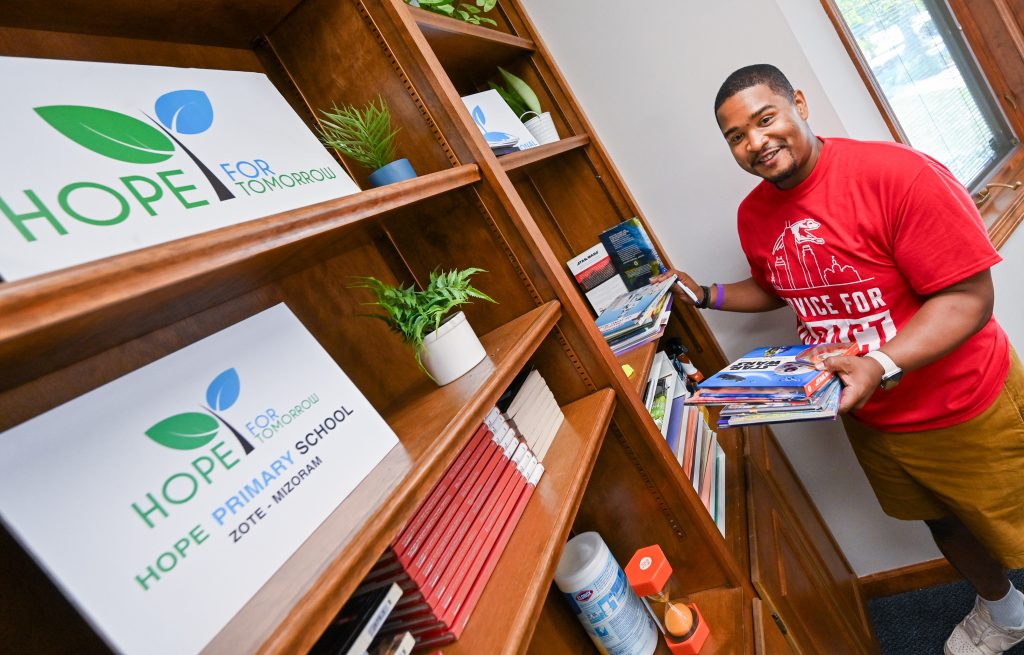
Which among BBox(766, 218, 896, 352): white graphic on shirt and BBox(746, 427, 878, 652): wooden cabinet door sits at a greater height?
BBox(766, 218, 896, 352): white graphic on shirt

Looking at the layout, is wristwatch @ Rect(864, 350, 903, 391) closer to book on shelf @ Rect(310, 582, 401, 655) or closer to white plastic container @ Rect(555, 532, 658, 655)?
white plastic container @ Rect(555, 532, 658, 655)

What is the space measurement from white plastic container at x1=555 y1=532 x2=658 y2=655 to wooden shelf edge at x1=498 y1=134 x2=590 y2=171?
2.93 feet

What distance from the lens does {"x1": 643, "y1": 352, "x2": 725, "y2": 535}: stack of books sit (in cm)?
164

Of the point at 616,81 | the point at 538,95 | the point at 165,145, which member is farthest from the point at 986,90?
the point at 165,145

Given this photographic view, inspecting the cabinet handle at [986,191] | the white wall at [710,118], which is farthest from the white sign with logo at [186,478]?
the cabinet handle at [986,191]

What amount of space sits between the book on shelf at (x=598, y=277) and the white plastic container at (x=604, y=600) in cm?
110

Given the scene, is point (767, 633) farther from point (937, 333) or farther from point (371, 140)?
point (371, 140)

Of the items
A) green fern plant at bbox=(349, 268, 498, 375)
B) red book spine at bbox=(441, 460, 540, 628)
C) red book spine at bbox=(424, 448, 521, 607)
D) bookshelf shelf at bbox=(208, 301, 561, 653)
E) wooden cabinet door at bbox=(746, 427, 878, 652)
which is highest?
green fern plant at bbox=(349, 268, 498, 375)

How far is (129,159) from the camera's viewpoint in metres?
0.71

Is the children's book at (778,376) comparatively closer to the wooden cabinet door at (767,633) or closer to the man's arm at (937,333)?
the man's arm at (937,333)

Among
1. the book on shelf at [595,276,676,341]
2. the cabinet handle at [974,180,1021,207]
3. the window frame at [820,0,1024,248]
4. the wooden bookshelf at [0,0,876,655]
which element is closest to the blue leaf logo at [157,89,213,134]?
the wooden bookshelf at [0,0,876,655]

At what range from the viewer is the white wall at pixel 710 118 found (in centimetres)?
201

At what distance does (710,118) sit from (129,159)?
1.91m


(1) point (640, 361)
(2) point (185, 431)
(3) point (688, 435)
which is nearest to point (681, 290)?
(1) point (640, 361)
